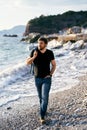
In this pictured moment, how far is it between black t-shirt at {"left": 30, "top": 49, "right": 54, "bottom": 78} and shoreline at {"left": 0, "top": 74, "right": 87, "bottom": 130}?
1178 mm

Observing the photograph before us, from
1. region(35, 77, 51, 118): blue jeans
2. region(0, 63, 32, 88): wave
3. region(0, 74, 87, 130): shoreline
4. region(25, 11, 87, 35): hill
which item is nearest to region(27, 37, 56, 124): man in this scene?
region(35, 77, 51, 118): blue jeans

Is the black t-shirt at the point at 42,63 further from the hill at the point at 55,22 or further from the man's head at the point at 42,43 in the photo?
the hill at the point at 55,22

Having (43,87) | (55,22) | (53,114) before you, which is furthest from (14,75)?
(55,22)

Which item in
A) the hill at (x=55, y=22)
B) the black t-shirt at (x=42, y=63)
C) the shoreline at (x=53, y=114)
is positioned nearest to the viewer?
the black t-shirt at (x=42, y=63)

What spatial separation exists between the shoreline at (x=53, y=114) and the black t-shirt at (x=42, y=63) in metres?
1.18

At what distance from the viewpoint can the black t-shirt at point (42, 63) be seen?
945 cm

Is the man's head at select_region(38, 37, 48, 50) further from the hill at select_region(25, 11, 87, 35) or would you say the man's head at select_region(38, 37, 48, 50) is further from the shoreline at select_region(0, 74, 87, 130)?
the hill at select_region(25, 11, 87, 35)

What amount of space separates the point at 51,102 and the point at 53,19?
12872cm

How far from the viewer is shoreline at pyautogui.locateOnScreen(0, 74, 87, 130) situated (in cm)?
956

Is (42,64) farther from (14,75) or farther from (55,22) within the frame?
(55,22)

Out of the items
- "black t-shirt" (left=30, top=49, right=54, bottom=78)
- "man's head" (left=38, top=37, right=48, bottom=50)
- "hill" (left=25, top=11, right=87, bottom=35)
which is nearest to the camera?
"man's head" (left=38, top=37, right=48, bottom=50)

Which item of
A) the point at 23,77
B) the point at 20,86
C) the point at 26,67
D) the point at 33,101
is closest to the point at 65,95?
the point at 33,101

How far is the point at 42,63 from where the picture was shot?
31.1 feet

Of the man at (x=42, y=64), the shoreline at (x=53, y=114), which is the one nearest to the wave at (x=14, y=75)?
the shoreline at (x=53, y=114)
